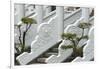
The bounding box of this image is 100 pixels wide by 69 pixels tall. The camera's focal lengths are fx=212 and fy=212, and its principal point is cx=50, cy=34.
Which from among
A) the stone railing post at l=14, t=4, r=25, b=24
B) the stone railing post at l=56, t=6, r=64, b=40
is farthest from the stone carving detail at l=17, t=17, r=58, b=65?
the stone railing post at l=14, t=4, r=25, b=24

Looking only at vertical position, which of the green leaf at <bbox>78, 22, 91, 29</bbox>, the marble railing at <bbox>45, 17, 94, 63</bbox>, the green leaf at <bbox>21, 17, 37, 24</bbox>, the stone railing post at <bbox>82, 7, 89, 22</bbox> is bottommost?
the marble railing at <bbox>45, 17, 94, 63</bbox>

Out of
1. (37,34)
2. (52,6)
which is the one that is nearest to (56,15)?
(52,6)

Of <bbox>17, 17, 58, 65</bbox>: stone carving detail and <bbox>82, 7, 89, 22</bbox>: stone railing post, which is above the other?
<bbox>82, 7, 89, 22</bbox>: stone railing post

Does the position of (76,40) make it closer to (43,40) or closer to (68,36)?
(68,36)

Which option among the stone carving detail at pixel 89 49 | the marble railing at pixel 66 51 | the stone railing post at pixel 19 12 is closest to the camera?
the stone railing post at pixel 19 12

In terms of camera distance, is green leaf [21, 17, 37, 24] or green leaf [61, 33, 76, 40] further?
green leaf [61, 33, 76, 40]

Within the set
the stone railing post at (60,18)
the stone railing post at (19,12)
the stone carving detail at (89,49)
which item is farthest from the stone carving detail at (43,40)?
the stone carving detail at (89,49)

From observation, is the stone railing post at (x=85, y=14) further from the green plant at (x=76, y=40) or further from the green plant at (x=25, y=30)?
the green plant at (x=25, y=30)

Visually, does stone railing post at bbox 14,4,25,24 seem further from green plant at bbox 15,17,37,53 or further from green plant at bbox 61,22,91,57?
green plant at bbox 61,22,91,57

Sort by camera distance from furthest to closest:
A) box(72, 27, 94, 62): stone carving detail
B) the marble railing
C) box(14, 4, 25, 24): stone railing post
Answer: box(72, 27, 94, 62): stone carving detail < the marble railing < box(14, 4, 25, 24): stone railing post

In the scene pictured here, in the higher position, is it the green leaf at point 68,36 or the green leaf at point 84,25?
the green leaf at point 84,25

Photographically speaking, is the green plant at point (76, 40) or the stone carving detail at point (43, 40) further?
the green plant at point (76, 40)
